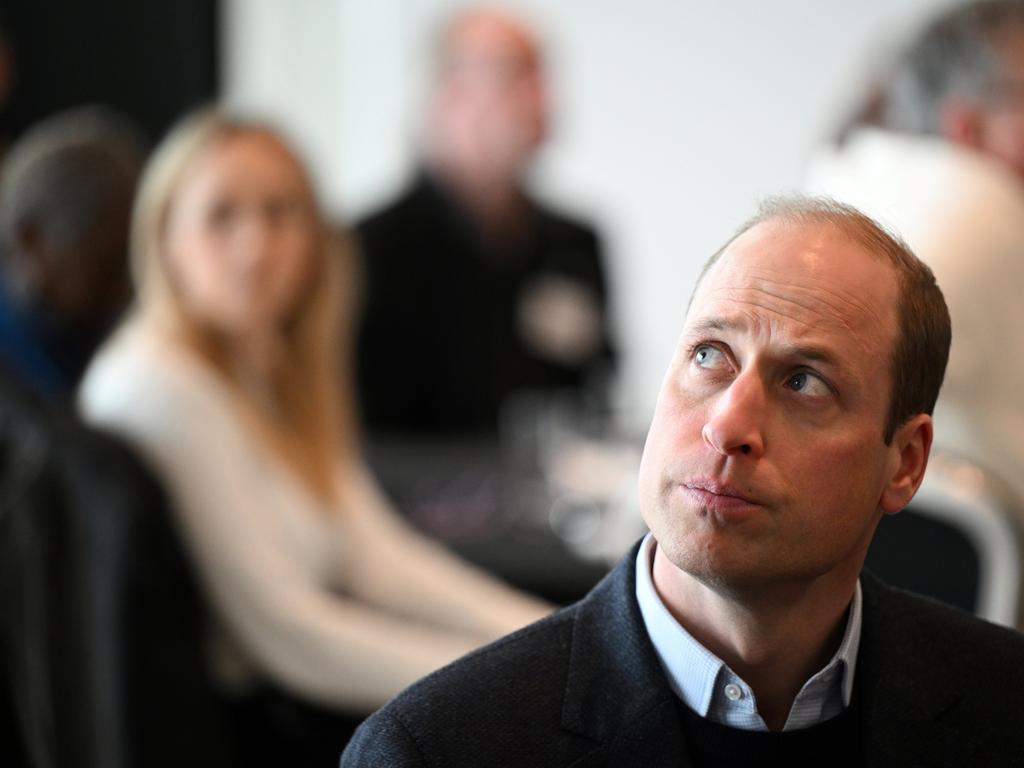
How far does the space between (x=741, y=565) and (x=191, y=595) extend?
4.52 ft

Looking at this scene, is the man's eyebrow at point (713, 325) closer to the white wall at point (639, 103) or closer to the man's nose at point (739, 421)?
the man's nose at point (739, 421)

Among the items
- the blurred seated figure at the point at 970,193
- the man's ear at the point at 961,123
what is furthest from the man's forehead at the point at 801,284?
the man's ear at the point at 961,123

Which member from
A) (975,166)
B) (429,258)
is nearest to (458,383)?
(429,258)

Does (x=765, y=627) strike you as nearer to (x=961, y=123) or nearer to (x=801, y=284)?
(x=801, y=284)

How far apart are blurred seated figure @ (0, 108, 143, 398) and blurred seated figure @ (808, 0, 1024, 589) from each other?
1.28 metres

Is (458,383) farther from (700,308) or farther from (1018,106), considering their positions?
(700,308)

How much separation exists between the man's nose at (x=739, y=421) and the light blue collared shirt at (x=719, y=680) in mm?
161

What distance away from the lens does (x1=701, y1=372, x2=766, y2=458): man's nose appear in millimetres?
1124

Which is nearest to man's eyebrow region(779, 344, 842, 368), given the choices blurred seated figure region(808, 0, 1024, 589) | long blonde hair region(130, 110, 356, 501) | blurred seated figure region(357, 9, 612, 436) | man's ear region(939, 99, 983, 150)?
blurred seated figure region(808, 0, 1024, 589)

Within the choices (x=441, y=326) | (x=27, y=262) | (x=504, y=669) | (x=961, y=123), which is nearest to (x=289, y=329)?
(x=27, y=262)

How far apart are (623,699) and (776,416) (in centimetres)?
24

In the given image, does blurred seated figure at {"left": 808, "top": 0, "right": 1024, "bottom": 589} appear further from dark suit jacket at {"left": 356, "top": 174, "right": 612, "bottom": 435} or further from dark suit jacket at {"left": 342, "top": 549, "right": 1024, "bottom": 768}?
dark suit jacket at {"left": 356, "top": 174, "right": 612, "bottom": 435}

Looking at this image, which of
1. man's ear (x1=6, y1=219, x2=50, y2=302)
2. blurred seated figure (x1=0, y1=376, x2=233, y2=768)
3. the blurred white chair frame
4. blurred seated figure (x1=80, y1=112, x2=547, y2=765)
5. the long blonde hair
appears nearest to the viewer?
the blurred white chair frame

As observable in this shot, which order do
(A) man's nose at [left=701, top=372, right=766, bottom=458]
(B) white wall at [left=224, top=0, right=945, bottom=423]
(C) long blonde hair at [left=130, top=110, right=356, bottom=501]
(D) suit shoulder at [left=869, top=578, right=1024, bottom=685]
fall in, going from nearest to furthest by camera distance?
(A) man's nose at [left=701, top=372, right=766, bottom=458]
(D) suit shoulder at [left=869, top=578, right=1024, bottom=685]
(C) long blonde hair at [left=130, top=110, right=356, bottom=501]
(B) white wall at [left=224, top=0, right=945, bottom=423]
